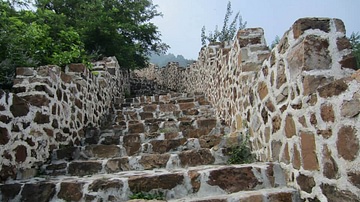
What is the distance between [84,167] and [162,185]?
96 centimetres

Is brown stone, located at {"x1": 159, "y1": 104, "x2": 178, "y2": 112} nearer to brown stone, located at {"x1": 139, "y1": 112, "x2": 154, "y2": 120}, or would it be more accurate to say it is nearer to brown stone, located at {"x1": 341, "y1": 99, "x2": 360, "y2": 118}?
brown stone, located at {"x1": 139, "y1": 112, "x2": 154, "y2": 120}

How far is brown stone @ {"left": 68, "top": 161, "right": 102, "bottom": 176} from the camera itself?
2639 millimetres

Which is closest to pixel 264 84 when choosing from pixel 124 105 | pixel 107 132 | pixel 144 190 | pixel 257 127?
pixel 257 127

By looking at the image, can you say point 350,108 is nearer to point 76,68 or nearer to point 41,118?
point 41,118

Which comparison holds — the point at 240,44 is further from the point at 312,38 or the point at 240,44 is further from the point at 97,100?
the point at 97,100

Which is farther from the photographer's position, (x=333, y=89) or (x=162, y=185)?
(x=162, y=185)

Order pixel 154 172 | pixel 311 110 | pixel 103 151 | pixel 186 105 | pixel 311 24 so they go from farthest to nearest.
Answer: pixel 186 105, pixel 103 151, pixel 154 172, pixel 311 24, pixel 311 110

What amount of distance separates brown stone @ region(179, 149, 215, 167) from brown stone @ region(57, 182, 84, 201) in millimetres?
979

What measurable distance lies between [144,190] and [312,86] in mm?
1402

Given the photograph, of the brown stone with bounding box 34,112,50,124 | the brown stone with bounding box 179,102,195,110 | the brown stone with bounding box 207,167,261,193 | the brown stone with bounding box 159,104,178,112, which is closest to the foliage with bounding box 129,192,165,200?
the brown stone with bounding box 207,167,261,193

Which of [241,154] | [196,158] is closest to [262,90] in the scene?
[241,154]

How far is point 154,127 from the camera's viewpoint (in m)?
4.00

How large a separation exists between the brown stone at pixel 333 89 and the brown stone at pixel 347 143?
0.65 ft

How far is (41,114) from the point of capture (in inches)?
111
